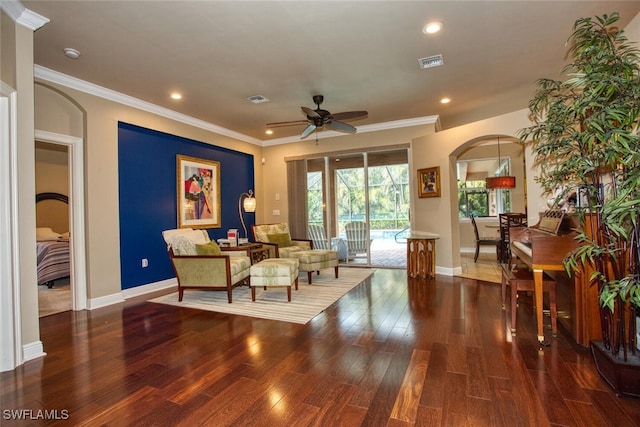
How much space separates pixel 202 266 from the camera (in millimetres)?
4023

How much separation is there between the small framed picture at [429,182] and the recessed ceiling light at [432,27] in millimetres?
2792

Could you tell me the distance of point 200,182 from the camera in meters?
5.55

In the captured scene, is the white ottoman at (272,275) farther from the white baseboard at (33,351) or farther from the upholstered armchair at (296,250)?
Answer: the white baseboard at (33,351)

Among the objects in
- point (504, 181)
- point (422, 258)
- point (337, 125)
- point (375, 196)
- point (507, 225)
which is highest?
point (337, 125)

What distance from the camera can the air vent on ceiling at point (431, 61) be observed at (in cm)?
340

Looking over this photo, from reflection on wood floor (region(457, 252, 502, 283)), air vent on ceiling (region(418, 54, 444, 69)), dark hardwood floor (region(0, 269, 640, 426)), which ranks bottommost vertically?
dark hardwood floor (region(0, 269, 640, 426))

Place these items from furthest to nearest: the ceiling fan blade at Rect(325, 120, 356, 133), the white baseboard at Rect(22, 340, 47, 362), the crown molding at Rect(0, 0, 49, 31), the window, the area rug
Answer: the window, the ceiling fan blade at Rect(325, 120, 356, 133), the area rug, the white baseboard at Rect(22, 340, 47, 362), the crown molding at Rect(0, 0, 49, 31)

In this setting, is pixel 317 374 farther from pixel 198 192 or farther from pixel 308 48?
pixel 198 192

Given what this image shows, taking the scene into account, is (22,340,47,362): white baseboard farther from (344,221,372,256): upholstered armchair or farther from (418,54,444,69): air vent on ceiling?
(344,221,372,256): upholstered armchair

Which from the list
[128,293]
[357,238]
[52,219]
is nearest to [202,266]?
[128,293]

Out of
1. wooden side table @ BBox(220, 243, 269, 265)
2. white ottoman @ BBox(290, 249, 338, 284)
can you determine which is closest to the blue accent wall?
wooden side table @ BBox(220, 243, 269, 265)

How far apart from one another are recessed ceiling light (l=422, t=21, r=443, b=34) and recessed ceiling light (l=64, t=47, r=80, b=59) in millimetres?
3383

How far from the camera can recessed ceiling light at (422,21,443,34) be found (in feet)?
9.10

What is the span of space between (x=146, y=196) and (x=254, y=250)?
1793mm
